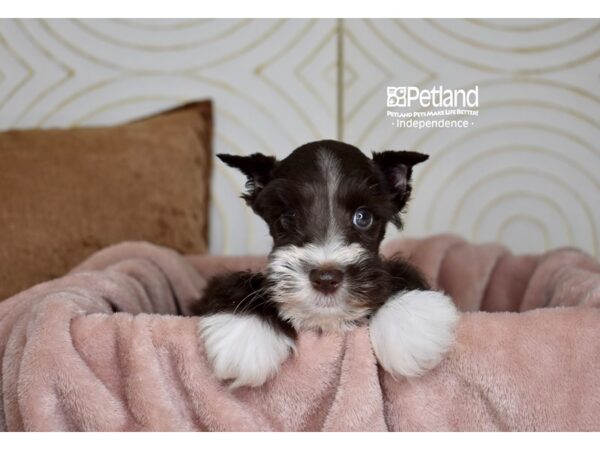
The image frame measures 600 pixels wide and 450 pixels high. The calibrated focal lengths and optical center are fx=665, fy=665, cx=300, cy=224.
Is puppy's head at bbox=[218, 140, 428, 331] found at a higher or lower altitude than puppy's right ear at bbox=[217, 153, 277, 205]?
lower

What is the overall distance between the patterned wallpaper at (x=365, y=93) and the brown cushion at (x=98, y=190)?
0.07 m

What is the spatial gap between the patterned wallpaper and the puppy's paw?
0.53 m

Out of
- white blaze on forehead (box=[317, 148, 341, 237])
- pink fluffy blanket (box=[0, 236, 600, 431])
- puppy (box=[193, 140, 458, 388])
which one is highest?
white blaze on forehead (box=[317, 148, 341, 237])

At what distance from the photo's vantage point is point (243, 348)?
46.2 inches

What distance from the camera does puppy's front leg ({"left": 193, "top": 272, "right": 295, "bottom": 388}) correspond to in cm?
116

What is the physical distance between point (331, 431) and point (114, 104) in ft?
4.78

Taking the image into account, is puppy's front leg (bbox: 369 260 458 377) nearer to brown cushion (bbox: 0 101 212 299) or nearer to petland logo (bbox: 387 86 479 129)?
petland logo (bbox: 387 86 479 129)

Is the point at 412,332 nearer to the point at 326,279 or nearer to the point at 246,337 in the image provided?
the point at 326,279

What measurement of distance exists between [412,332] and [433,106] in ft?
2.23

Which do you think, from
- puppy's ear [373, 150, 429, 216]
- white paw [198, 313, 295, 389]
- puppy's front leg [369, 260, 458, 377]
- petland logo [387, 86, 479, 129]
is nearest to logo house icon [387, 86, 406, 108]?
petland logo [387, 86, 479, 129]

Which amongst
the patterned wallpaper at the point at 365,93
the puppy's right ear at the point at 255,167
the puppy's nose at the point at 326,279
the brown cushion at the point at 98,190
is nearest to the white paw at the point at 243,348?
the puppy's nose at the point at 326,279

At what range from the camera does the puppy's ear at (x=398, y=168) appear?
55.2 inches

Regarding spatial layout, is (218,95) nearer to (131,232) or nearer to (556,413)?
(131,232)

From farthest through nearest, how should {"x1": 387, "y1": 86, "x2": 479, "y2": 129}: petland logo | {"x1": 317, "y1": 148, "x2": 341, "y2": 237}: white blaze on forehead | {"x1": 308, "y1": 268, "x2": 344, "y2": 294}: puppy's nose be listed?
{"x1": 387, "y1": 86, "x2": 479, "y2": 129}: petland logo
{"x1": 317, "y1": 148, "x2": 341, "y2": 237}: white blaze on forehead
{"x1": 308, "y1": 268, "x2": 344, "y2": 294}: puppy's nose
